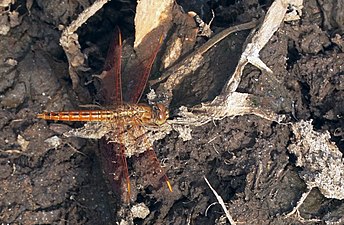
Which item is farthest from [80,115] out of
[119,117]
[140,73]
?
[140,73]

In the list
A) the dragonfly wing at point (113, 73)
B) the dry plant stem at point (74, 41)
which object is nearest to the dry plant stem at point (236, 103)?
the dragonfly wing at point (113, 73)

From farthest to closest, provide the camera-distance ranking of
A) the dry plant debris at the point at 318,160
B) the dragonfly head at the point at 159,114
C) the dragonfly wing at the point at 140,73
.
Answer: the dragonfly wing at the point at 140,73 → the dragonfly head at the point at 159,114 → the dry plant debris at the point at 318,160

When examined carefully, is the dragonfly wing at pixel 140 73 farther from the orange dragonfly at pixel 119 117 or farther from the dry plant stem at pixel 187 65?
the dry plant stem at pixel 187 65

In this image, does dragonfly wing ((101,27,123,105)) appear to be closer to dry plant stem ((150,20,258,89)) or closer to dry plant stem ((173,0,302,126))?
dry plant stem ((150,20,258,89))

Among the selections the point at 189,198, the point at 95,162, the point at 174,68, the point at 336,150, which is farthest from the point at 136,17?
the point at 336,150

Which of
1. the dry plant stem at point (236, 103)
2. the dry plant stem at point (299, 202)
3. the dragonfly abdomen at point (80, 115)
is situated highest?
the dry plant stem at point (236, 103)

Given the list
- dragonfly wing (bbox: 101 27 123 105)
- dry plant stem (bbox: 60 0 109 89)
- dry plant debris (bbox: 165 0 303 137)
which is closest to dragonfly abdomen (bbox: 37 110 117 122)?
dragonfly wing (bbox: 101 27 123 105)

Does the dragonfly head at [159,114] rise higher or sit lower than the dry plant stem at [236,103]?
lower

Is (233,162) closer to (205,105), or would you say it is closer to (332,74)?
(205,105)
